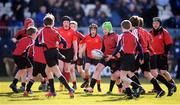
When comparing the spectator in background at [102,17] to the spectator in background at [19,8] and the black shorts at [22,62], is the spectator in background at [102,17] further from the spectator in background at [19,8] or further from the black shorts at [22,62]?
the black shorts at [22,62]

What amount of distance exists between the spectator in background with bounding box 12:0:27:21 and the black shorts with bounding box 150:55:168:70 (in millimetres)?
11183

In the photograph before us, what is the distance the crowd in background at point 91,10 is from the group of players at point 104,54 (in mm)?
7142

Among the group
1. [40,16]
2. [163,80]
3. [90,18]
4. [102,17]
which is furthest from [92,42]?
[90,18]

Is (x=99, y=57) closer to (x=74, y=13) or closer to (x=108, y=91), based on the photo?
(x=108, y=91)

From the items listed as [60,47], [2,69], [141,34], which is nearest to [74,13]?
[2,69]

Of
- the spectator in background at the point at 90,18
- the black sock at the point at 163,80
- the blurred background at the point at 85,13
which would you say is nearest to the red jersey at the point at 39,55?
the black sock at the point at 163,80

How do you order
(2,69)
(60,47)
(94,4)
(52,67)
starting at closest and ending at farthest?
(52,67)
(60,47)
(2,69)
(94,4)

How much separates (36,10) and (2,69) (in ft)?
11.3

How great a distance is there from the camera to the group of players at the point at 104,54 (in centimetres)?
1795

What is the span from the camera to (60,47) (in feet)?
70.0

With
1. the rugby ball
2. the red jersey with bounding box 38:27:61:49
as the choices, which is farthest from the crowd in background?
the red jersey with bounding box 38:27:61:49

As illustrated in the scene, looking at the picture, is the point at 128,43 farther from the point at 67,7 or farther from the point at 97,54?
the point at 67,7

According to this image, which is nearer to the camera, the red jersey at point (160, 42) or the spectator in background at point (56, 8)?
the red jersey at point (160, 42)

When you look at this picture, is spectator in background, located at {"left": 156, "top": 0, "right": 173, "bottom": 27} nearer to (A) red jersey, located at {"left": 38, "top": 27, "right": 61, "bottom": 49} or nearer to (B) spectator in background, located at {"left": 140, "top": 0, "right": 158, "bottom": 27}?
(B) spectator in background, located at {"left": 140, "top": 0, "right": 158, "bottom": 27}
